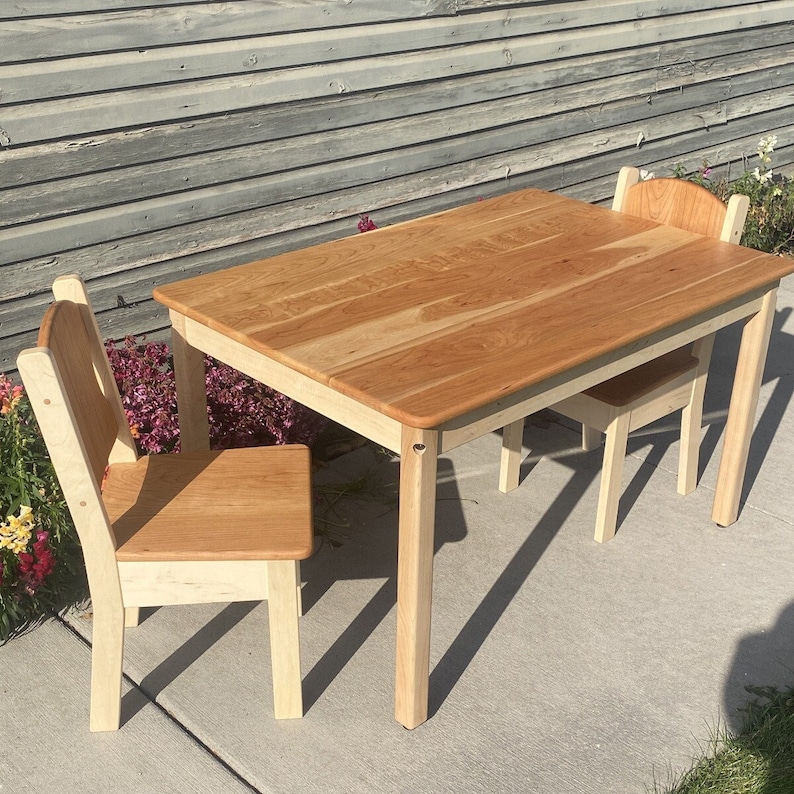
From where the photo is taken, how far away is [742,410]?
10.3 ft

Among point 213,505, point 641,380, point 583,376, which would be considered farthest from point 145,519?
point 641,380

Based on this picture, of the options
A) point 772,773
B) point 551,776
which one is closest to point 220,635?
point 551,776

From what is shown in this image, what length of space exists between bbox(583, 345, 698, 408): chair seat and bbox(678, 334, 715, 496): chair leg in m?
0.05

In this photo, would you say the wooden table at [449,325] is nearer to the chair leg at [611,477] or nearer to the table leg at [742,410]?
the table leg at [742,410]

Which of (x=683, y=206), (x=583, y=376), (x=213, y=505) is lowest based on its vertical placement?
(x=213, y=505)

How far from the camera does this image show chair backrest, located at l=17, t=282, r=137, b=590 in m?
2.04

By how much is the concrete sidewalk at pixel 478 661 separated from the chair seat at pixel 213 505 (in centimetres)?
51

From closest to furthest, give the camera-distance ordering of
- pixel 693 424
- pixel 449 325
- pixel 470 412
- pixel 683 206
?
pixel 470 412
pixel 449 325
pixel 683 206
pixel 693 424

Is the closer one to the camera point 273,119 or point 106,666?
point 106,666

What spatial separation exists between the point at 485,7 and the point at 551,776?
3.20 metres

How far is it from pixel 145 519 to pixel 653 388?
1585 millimetres

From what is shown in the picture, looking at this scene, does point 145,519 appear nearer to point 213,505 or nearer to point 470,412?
point 213,505

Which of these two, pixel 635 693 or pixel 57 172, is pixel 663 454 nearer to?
pixel 635 693

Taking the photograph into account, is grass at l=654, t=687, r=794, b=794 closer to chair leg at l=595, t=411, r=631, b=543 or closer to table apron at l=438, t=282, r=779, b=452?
chair leg at l=595, t=411, r=631, b=543
